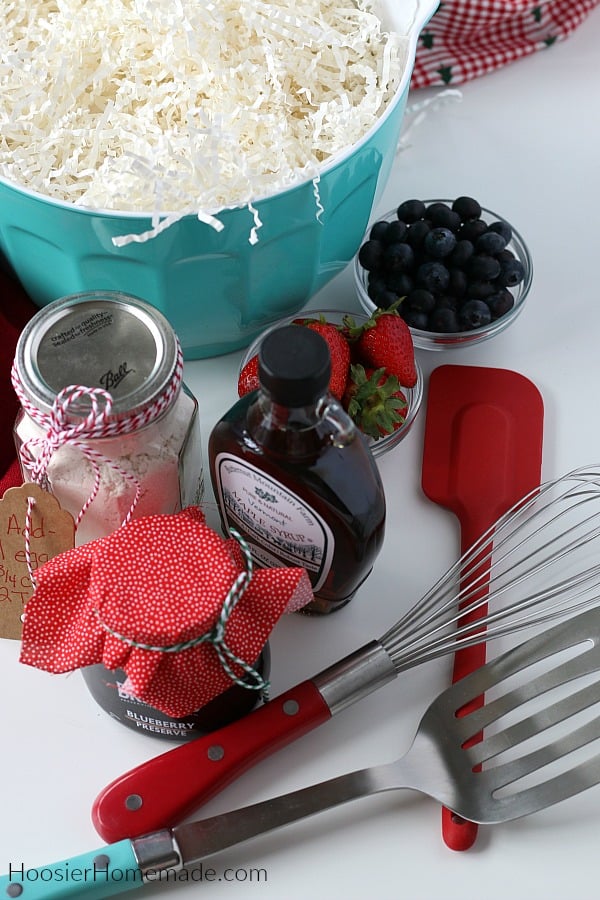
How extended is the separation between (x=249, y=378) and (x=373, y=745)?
0.92ft

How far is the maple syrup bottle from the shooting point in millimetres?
487

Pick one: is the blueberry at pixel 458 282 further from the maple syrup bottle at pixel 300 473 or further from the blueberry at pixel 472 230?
the maple syrup bottle at pixel 300 473

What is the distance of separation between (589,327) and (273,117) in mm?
348

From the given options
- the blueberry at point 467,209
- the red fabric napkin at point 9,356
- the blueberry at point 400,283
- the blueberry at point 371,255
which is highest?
the blueberry at point 467,209

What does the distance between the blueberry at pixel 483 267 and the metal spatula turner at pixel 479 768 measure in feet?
0.95

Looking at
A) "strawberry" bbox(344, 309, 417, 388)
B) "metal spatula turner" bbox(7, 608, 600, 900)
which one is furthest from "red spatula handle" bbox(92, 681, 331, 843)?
"strawberry" bbox(344, 309, 417, 388)

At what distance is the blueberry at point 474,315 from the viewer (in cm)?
76

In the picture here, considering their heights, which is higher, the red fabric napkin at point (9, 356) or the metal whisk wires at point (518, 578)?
the red fabric napkin at point (9, 356)

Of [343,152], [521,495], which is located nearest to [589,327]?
[521,495]

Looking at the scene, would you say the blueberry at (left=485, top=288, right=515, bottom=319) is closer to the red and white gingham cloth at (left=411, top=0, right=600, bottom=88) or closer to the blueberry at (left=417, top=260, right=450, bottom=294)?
the blueberry at (left=417, top=260, right=450, bottom=294)

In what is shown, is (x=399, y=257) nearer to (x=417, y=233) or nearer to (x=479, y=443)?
(x=417, y=233)

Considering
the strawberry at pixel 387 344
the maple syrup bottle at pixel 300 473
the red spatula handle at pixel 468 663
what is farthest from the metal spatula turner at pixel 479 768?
the strawberry at pixel 387 344

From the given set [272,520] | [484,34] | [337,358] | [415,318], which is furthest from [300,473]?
[484,34]

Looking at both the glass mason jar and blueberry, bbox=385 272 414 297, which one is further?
blueberry, bbox=385 272 414 297
